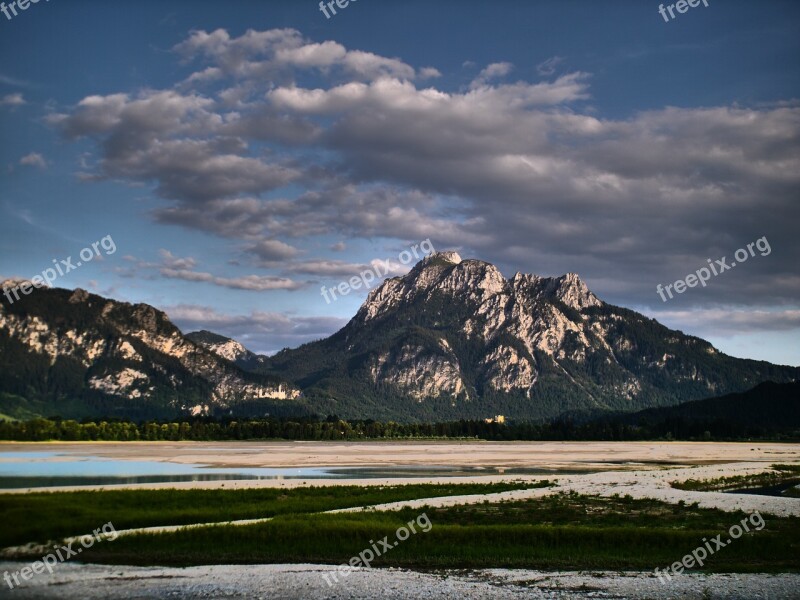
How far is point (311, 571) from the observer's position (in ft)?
101

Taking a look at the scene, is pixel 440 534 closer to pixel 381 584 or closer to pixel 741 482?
pixel 381 584

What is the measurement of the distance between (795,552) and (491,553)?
50.1ft

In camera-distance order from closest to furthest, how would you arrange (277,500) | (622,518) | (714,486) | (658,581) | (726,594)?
(726,594) < (658,581) < (622,518) < (277,500) < (714,486)

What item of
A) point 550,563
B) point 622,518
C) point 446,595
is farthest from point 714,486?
point 446,595

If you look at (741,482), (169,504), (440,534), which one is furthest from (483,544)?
(741,482)

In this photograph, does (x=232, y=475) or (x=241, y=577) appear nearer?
(x=241, y=577)

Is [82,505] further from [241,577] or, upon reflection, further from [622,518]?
[622,518]
